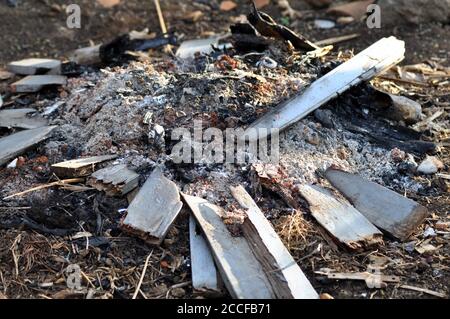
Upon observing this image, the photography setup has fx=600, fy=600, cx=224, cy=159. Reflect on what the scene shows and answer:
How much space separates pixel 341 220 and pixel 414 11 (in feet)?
13.7

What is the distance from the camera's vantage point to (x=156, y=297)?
3.61m

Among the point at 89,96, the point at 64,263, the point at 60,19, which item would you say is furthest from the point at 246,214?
the point at 60,19

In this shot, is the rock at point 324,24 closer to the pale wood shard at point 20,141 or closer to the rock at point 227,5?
the rock at point 227,5

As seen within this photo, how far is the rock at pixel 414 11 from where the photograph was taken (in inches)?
286

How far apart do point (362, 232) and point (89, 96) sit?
2.63 metres

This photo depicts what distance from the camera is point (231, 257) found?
372 centimetres

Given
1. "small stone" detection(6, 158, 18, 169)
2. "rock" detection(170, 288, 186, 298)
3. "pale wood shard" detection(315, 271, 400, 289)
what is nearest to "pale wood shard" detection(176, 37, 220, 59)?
"small stone" detection(6, 158, 18, 169)

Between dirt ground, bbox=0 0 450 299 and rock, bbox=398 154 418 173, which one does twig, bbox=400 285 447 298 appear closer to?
dirt ground, bbox=0 0 450 299

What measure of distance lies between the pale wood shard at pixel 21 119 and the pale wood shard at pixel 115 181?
122 centimetres

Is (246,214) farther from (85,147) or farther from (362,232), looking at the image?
(85,147)

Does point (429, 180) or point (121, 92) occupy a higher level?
point (121, 92)

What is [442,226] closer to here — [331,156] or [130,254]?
[331,156]

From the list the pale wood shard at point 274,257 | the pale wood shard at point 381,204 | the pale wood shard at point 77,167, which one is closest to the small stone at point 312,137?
the pale wood shard at point 381,204

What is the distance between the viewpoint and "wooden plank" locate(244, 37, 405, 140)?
4.60m
